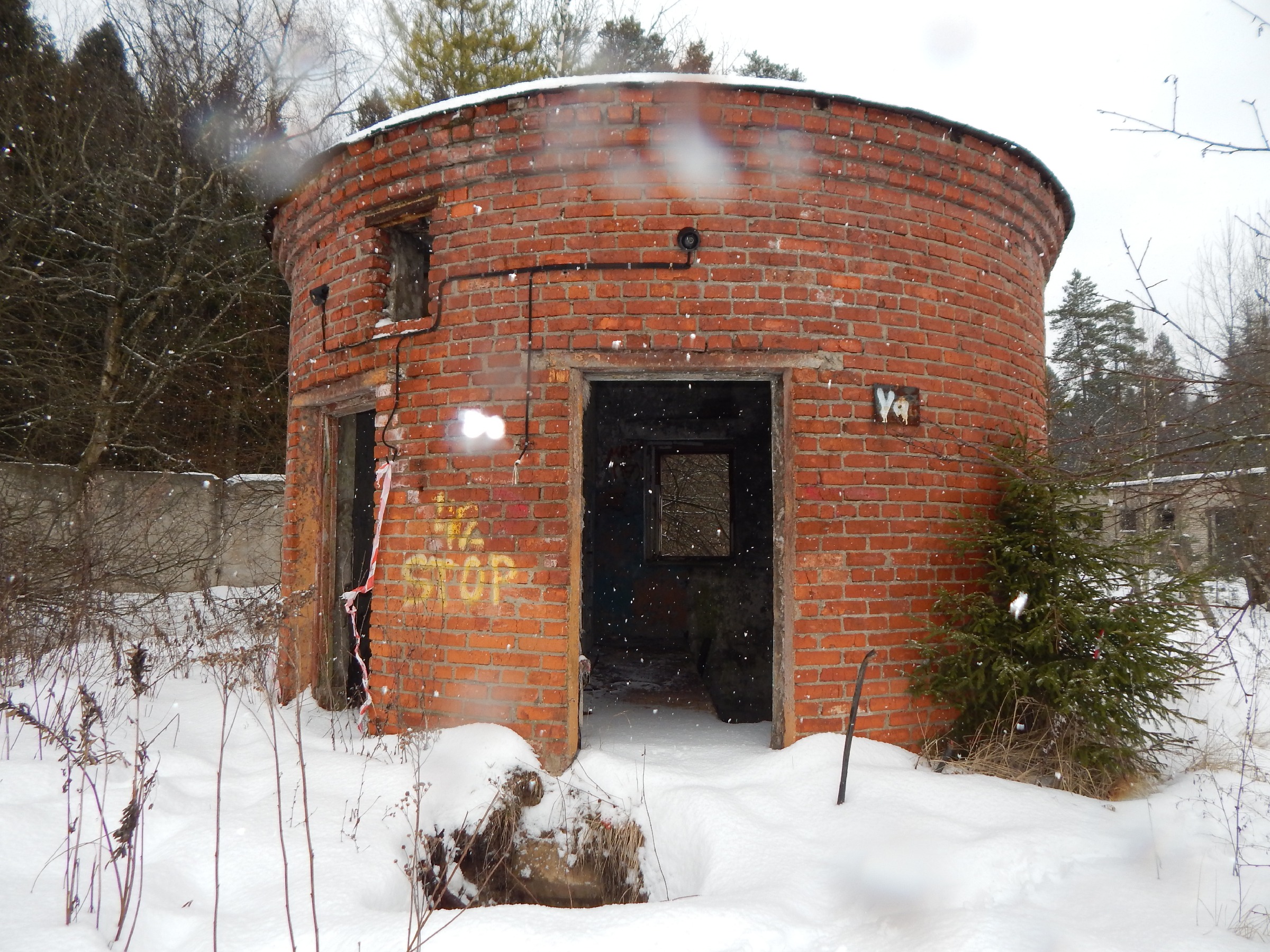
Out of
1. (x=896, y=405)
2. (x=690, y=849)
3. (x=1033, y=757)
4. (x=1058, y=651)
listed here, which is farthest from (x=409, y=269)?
(x=1033, y=757)

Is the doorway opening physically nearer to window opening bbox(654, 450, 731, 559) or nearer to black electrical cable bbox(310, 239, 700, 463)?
black electrical cable bbox(310, 239, 700, 463)

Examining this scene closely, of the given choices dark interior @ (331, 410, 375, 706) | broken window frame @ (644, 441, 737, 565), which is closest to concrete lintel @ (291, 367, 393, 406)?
dark interior @ (331, 410, 375, 706)

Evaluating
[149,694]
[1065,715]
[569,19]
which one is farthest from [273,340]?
[1065,715]

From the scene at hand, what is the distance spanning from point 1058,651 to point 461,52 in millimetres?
16140

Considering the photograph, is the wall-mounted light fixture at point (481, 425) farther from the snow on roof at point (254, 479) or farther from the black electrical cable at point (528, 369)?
the snow on roof at point (254, 479)

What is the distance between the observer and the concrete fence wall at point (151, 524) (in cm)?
812

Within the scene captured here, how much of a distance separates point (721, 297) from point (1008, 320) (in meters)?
2.10

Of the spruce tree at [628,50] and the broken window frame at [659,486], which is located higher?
the spruce tree at [628,50]

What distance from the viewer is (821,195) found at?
4.30m

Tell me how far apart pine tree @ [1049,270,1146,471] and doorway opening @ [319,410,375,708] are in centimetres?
456

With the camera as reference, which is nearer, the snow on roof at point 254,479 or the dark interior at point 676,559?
the dark interior at point 676,559

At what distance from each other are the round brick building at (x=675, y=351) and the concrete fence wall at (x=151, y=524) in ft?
16.0

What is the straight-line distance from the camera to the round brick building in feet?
13.6

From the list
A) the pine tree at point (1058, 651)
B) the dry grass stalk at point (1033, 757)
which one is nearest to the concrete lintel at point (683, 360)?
the pine tree at point (1058, 651)
